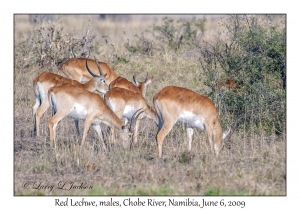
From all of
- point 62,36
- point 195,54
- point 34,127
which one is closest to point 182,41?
point 195,54

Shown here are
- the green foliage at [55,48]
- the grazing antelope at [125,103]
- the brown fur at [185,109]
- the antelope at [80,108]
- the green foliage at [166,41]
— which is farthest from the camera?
the green foliage at [166,41]

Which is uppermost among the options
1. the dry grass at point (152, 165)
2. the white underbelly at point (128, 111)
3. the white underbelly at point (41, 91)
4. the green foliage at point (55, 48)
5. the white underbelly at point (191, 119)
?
the green foliage at point (55, 48)

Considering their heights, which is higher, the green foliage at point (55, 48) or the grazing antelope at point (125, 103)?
the green foliage at point (55, 48)

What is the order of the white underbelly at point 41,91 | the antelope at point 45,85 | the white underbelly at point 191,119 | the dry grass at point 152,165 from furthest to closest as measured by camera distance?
the white underbelly at point 41,91, the antelope at point 45,85, the white underbelly at point 191,119, the dry grass at point 152,165

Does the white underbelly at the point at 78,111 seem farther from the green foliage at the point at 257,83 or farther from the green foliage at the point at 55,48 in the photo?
the green foliage at the point at 55,48

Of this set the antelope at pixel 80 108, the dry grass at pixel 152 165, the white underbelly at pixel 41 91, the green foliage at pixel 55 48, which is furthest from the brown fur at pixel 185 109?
the green foliage at pixel 55 48

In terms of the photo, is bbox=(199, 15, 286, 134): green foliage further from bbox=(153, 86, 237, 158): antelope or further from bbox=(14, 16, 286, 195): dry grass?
bbox=(153, 86, 237, 158): antelope

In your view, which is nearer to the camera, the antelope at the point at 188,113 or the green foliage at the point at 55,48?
the antelope at the point at 188,113

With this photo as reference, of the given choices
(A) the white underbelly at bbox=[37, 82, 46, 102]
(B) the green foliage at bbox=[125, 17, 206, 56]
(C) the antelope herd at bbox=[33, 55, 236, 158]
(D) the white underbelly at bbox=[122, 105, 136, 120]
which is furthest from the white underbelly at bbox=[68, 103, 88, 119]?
(B) the green foliage at bbox=[125, 17, 206, 56]

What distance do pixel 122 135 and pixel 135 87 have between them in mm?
2166

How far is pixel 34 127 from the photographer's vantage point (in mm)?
11289

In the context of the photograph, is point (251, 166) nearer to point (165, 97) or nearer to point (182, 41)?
point (165, 97)

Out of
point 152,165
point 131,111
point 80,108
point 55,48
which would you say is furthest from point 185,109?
point 55,48

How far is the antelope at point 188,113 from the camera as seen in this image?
30.6ft
